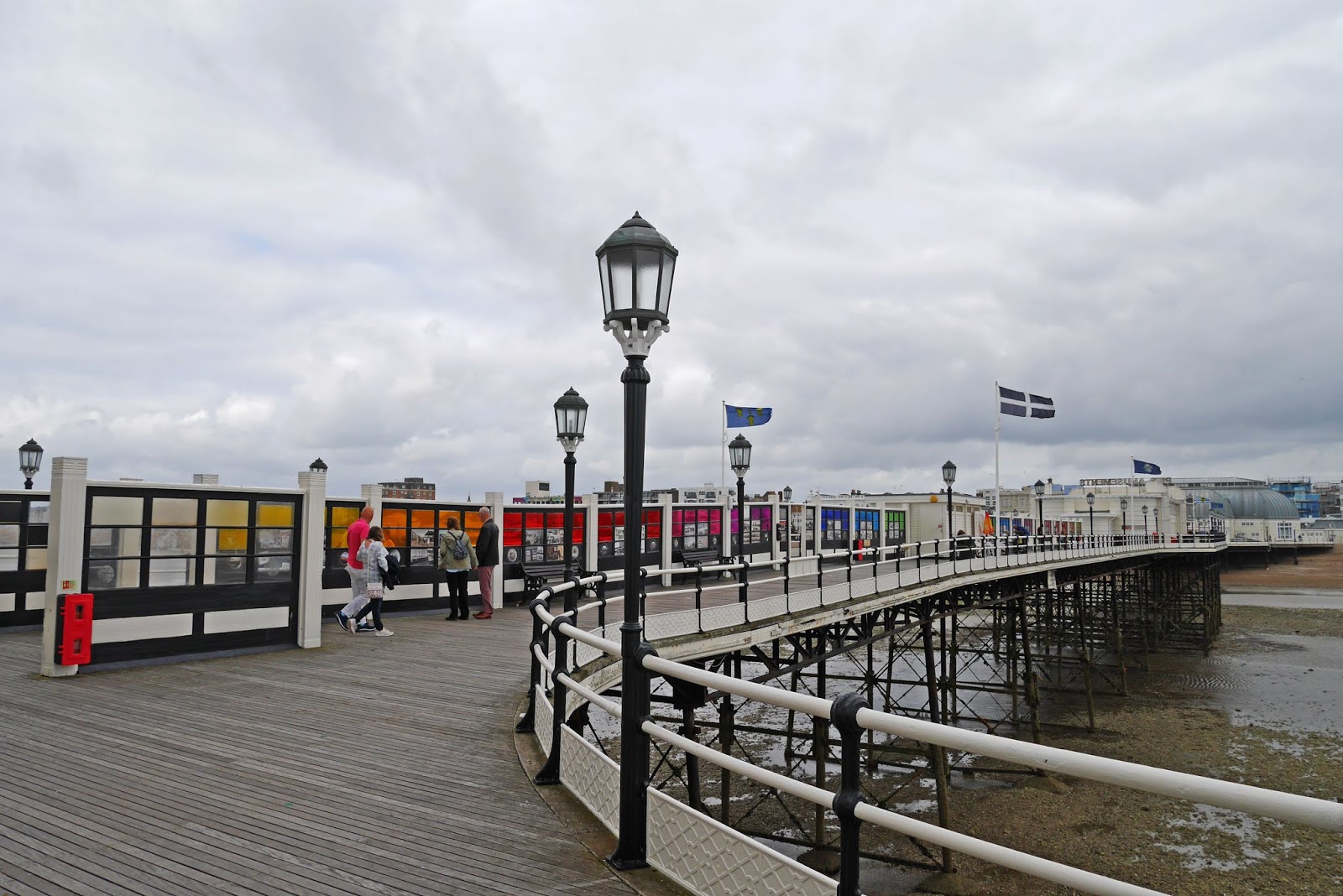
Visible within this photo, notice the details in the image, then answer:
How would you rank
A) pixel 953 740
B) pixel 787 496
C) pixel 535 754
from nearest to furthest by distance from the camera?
pixel 953 740, pixel 535 754, pixel 787 496

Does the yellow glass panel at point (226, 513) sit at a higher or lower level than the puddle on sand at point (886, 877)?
higher

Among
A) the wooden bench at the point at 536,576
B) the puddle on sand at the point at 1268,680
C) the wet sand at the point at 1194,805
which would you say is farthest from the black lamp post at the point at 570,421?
the puddle on sand at the point at 1268,680

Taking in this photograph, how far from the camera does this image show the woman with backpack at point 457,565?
48.4ft

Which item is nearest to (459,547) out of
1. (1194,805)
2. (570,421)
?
(570,421)

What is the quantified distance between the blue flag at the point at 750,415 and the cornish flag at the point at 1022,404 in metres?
13.7

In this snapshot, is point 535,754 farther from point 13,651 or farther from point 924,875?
point 13,651

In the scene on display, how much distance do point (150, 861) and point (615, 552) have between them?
18737mm

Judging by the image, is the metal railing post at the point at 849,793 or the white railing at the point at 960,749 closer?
the white railing at the point at 960,749

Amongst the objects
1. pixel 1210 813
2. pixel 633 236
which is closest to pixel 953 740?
pixel 633 236

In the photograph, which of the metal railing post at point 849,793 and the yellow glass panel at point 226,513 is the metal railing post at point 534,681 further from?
the yellow glass panel at point 226,513

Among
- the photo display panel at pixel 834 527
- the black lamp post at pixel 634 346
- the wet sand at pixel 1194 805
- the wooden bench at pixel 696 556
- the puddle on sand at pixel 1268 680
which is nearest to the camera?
the black lamp post at pixel 634 346

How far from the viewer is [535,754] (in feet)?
20.1

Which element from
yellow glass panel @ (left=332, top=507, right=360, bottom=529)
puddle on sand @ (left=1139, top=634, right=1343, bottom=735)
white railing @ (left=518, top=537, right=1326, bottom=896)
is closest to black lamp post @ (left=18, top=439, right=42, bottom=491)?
yellow glass panel @ (left=332, top=507, right=360, bottom=529)

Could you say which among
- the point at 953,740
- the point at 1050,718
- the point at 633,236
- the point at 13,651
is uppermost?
the point at 633,236
